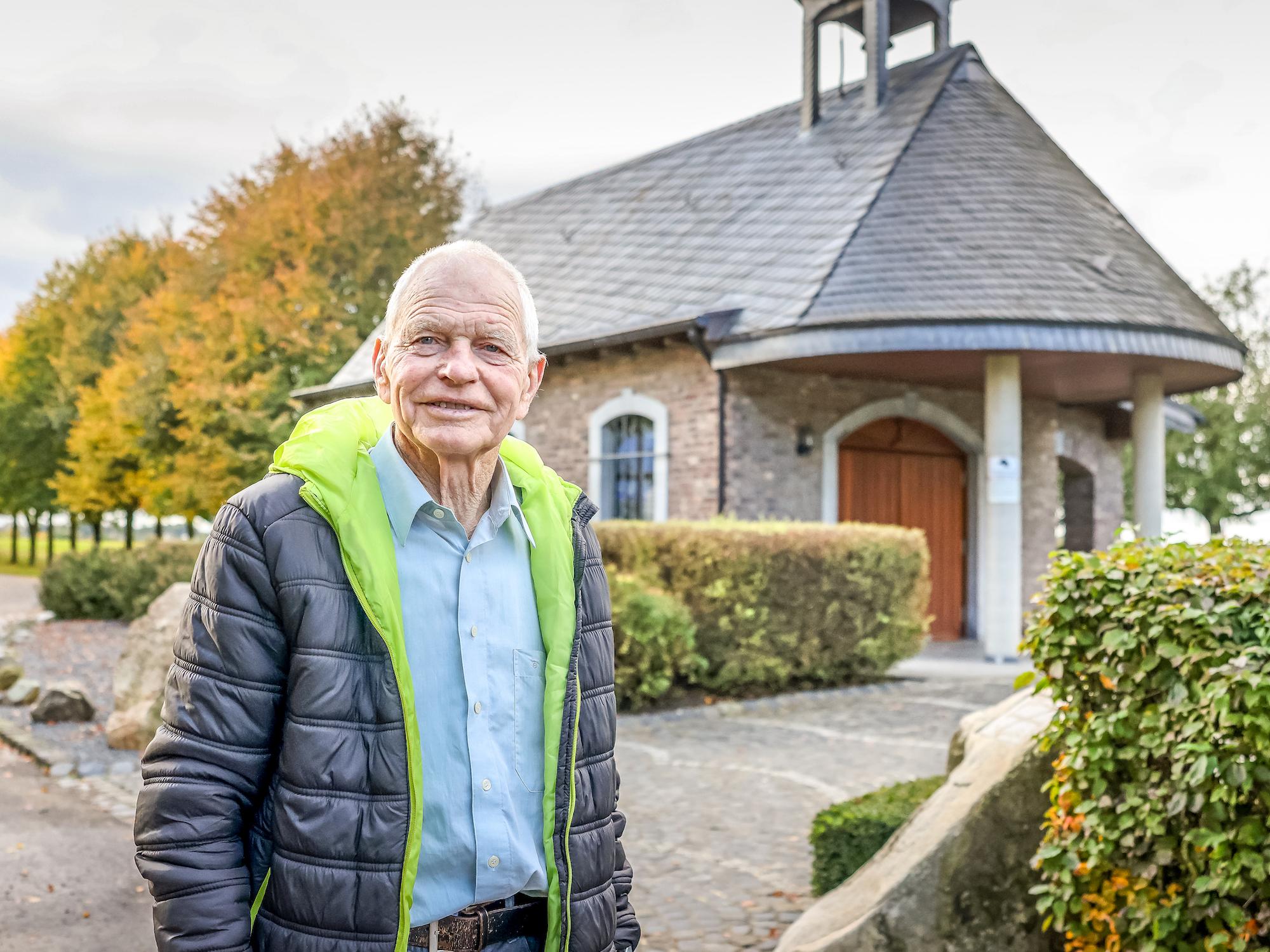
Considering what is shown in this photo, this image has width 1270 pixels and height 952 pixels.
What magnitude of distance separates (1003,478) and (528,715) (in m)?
11.1

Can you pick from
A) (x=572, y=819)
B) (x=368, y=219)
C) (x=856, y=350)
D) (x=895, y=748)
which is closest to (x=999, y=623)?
(x=856, y=350)

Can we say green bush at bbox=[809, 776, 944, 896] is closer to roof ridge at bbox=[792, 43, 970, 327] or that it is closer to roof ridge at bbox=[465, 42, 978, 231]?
A: roof ridge at bbox=[792, 43, 970, 327]

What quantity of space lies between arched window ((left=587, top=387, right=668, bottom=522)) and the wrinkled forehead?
11.9 metres

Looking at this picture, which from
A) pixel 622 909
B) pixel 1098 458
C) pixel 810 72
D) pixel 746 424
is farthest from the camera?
pixel 1098 458

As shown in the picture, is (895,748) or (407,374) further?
(895,748)

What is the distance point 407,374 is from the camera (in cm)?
196

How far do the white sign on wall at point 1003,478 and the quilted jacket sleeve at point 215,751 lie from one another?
11.3 metres

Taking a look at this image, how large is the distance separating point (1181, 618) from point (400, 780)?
2221 millimetres

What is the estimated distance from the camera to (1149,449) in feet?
46.2

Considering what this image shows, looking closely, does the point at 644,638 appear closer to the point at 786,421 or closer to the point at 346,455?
the point at 786,421

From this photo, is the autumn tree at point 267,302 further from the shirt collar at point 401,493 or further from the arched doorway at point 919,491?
the shirt collar at point 401,493

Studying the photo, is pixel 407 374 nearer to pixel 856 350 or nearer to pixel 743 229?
pixel 856 350

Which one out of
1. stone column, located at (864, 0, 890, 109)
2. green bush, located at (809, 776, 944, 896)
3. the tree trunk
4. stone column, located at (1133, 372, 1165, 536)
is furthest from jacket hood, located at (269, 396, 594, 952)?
the tree trunk

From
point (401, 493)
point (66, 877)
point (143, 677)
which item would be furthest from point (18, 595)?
point (401, 493)
